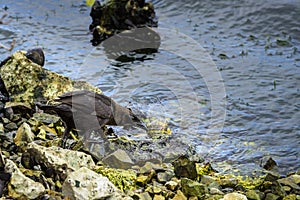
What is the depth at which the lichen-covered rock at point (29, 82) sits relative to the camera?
5.81 m

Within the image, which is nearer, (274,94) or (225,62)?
(274,94)

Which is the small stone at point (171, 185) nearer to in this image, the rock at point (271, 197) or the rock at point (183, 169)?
the rock at point (183, 169)

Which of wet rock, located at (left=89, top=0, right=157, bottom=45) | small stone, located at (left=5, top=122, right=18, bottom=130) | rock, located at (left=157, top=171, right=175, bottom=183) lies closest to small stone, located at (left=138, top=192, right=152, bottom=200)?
rock, located at (left=157, top=171, right=175, bottom=183)

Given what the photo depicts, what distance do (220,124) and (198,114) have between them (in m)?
0.39

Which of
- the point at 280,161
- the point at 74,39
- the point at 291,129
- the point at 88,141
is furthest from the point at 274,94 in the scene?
the point at 74,39

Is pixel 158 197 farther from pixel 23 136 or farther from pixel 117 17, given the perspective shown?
pixel 117 17

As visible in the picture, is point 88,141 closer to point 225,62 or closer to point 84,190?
point 84,190

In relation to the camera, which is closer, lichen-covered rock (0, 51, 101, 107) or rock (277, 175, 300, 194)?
rock (277, 175, 300, 194)

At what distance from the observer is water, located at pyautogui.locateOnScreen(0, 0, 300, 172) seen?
6242 mm

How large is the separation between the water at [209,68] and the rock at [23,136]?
1929 millimetres

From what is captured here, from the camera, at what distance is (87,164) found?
4461 millimetres

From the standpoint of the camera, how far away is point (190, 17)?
399 inches

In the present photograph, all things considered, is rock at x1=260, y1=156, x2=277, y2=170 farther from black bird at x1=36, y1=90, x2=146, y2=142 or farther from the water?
black bird at x1=36, y1=90, x2=146, y2=142

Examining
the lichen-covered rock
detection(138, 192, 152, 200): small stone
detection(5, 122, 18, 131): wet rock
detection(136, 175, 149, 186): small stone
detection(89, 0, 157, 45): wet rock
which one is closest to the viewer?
detection(138, 192, 152, 200): small stone
